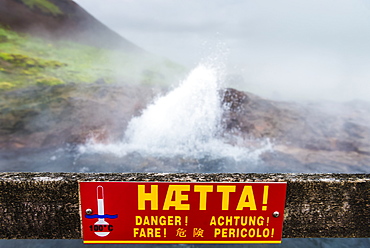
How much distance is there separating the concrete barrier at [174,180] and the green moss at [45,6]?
46101 mm

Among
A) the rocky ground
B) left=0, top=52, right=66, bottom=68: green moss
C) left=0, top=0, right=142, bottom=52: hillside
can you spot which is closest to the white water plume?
the rocky ground

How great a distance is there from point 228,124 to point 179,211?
37.7 feet

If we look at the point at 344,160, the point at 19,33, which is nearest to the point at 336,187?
the point at 344,160

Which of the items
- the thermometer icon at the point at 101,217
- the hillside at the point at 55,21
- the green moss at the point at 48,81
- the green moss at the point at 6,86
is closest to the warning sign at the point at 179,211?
the thermometer icon at the point at 101,217

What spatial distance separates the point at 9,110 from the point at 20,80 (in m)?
6.86

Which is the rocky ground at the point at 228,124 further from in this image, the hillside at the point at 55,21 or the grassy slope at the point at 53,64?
the hillside at the point at 55,21

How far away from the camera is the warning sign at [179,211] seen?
75.9 inches

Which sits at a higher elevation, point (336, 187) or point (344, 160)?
point (336, 187)

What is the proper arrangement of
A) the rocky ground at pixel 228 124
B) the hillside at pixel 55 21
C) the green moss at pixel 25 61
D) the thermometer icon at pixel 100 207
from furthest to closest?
the hillside at pixel 55 21
the green moss at pixel 25 61
the rocky ground at pixel 228 124
the thermometer icon at pixel 100 207

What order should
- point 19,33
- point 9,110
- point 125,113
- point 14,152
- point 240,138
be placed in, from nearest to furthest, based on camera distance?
point 14,152
point 240,138
point 9,110
point 125,113
point 19,33

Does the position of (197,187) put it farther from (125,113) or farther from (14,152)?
(125,113)

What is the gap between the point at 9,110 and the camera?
12898 millimetres

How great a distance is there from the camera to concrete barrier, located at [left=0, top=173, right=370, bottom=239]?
196 cm

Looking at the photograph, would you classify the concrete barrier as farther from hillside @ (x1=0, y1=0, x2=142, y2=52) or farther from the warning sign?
hillside @ (x1=0, y1=0, x2=142, y2=52)
